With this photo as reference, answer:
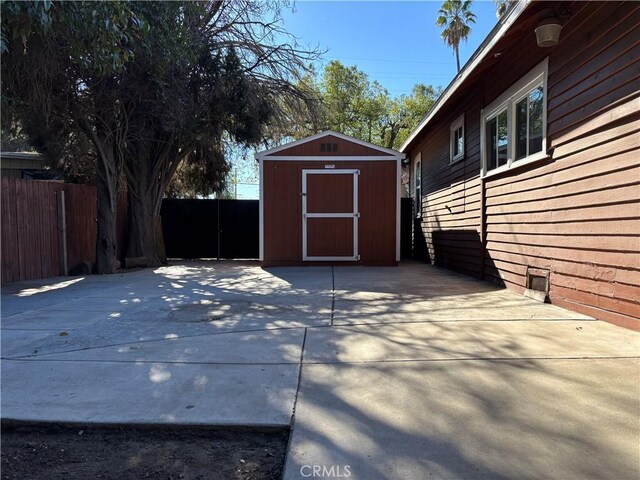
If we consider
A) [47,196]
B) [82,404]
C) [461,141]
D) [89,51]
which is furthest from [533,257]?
[47,196]

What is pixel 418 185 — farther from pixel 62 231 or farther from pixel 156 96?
pixel 62 231

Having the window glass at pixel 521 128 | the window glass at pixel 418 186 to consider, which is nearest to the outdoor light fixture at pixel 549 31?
the window glass at pixel 521 128

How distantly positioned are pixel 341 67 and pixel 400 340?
2551 cm

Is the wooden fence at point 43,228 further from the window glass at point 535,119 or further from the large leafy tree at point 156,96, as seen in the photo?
the window glass at point 535,119

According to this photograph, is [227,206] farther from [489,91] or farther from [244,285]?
[489,91]

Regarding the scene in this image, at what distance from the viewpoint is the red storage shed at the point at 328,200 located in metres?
10.7

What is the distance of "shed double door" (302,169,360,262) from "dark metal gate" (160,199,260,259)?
150 inches

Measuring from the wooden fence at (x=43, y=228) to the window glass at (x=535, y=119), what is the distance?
8.83 meters

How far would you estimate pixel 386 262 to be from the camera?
10.9 m

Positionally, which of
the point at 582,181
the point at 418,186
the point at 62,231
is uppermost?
the point at 418,186

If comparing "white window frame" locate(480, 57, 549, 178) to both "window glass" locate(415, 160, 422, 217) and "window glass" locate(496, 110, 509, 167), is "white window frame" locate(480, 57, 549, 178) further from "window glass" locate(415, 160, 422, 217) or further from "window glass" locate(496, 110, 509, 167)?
"window glass" locate(415, 160, 422, 217)

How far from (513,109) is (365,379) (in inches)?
218

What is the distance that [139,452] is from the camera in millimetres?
2406

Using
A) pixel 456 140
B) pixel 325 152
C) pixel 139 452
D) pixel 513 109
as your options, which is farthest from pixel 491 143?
pixel 139 452
